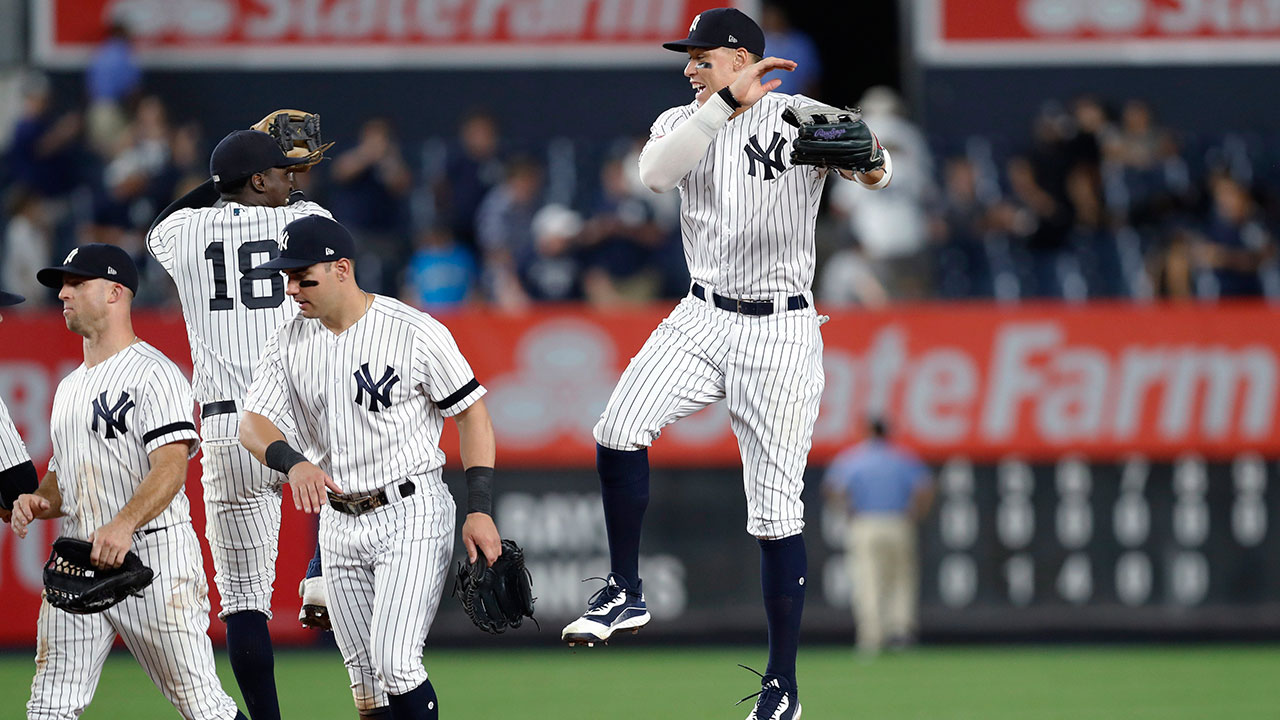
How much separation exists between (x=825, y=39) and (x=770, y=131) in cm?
1318

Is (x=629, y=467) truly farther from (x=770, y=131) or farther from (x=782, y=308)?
(x=770, y=131)

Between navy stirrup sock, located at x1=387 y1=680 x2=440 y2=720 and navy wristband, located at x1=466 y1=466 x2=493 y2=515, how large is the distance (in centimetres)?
75

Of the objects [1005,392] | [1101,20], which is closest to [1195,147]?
[1101,20]

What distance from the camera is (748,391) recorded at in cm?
747

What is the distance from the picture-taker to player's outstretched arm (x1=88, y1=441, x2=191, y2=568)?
7277 millimetres

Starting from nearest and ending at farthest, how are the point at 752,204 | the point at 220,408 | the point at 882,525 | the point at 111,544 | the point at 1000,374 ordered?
1. the point at 111,544
2. the point at 752,204
3. the point at 220,408
4. the point at 882,525
5. the point at 1000,374

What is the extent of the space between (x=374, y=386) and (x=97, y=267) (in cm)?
139

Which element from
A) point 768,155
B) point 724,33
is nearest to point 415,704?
point 768,155

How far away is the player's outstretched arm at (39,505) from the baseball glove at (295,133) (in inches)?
71.3

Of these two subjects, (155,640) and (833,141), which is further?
(155,640)

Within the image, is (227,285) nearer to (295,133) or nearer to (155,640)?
(295,133)

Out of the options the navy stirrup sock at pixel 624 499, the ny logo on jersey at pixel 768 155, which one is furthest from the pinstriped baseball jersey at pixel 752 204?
the navy stirrup sock at pixel 624 499

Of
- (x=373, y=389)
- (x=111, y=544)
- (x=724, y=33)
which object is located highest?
(x=724, y=33)

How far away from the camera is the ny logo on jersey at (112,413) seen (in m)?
7.45
